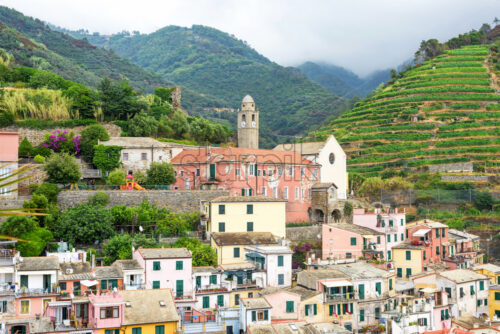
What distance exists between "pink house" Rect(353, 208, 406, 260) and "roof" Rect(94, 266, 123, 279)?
21434 mm

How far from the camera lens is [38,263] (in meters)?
30.6

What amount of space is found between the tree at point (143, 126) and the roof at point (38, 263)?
24415mm

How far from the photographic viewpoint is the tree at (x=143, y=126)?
54594 millimetres

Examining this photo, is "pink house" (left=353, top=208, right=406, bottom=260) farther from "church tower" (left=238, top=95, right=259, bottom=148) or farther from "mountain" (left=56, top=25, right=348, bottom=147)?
"mountain" (left=56, top=25, right=348, bottom=147)

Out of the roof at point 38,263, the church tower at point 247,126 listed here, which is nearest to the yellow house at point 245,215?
the roof at point 38,263

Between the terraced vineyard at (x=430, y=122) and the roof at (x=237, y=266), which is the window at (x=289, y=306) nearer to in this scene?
the roof at (x=237, y=266)

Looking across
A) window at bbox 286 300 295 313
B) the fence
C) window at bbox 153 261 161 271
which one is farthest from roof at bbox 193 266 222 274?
the fence

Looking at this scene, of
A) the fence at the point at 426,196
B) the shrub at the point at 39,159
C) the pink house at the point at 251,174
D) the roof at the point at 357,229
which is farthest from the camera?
the fence at the point at 426,196

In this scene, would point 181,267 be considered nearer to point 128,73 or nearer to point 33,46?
point 33,46

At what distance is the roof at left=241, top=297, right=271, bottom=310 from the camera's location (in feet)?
99.2

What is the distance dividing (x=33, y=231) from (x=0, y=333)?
378 inches

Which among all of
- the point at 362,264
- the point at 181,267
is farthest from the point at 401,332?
the point at 181,267

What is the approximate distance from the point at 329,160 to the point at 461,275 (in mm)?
18053

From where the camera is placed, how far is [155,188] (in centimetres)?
4522
